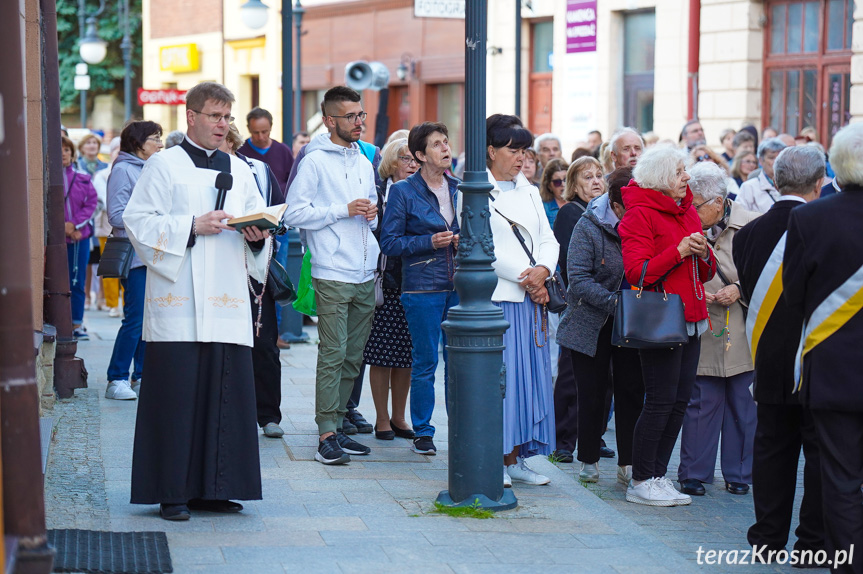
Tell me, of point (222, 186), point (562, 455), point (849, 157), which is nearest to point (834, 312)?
point (849, 157)

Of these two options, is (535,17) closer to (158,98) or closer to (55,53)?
(158,98)

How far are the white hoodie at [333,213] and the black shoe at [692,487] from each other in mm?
2205

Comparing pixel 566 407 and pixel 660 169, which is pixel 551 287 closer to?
pixel 660 169

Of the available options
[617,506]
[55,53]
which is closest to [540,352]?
[617,506]

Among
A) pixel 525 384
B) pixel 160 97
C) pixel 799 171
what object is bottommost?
pixel 525 384

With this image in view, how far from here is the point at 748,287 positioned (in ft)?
20.2

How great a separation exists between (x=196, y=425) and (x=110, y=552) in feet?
2.81

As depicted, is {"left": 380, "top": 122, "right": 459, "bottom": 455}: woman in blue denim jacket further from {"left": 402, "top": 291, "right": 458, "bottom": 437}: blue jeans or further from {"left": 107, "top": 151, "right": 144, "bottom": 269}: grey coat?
{"left": 107, "top": 151, "right": 144, "bottom": 269}: grey coat

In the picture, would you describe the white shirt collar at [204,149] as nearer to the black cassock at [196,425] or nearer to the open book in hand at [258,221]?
the black cassock at [196,425]

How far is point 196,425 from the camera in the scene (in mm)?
6199

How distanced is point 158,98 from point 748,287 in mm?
15613

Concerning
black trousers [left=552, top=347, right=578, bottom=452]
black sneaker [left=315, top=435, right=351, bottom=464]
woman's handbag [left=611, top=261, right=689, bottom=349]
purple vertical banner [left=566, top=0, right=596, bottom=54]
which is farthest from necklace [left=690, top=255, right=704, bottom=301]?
purple vertical banner [left=566, top=0, right=596, bottom=54]

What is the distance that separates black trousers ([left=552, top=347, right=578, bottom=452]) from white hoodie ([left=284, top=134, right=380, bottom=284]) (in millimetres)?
1490

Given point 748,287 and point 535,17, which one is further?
point 535,17
